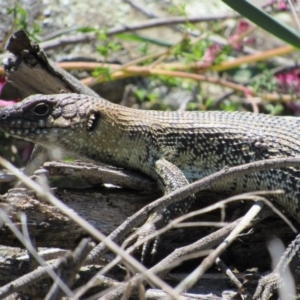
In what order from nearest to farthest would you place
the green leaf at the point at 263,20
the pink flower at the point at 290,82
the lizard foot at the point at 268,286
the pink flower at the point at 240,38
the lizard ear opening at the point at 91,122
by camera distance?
the lizard foot at the point at 268,286 < the green leaf at the point at 263,20 < the lizard ear opening at the point at 91,122 < the pink flower at the point at 240,38 < the pink flower at the point at 290,82

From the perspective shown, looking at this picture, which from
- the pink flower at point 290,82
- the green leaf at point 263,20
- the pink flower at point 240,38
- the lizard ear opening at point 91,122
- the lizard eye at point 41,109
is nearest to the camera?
the green leaf at point 263,20

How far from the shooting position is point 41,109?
4.79 m

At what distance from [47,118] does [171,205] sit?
1.03 metres

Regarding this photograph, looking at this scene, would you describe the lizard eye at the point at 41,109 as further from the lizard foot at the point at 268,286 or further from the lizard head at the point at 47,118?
the lizard foot at the point at 268,286

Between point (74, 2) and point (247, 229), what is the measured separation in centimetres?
427

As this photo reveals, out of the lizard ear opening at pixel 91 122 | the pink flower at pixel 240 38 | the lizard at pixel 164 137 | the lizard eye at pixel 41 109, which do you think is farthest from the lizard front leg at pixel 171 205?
the pink flower at pixel 240 38

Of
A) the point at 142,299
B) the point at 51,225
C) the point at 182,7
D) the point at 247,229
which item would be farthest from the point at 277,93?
the point at 142,299

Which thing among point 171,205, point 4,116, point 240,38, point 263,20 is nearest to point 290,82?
point 240,38

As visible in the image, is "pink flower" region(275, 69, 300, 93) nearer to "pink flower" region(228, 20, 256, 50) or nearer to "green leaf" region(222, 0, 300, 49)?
"pink flower" region(228, 20, 256, 50)

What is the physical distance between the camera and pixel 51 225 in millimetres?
4129

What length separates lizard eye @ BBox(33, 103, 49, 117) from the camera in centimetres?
477

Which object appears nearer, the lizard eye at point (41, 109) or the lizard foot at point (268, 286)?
the lizard foot at point (268, 286)

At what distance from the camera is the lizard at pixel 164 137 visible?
4664 millimetres

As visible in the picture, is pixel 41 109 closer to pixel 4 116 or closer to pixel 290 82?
pixel 4 116
